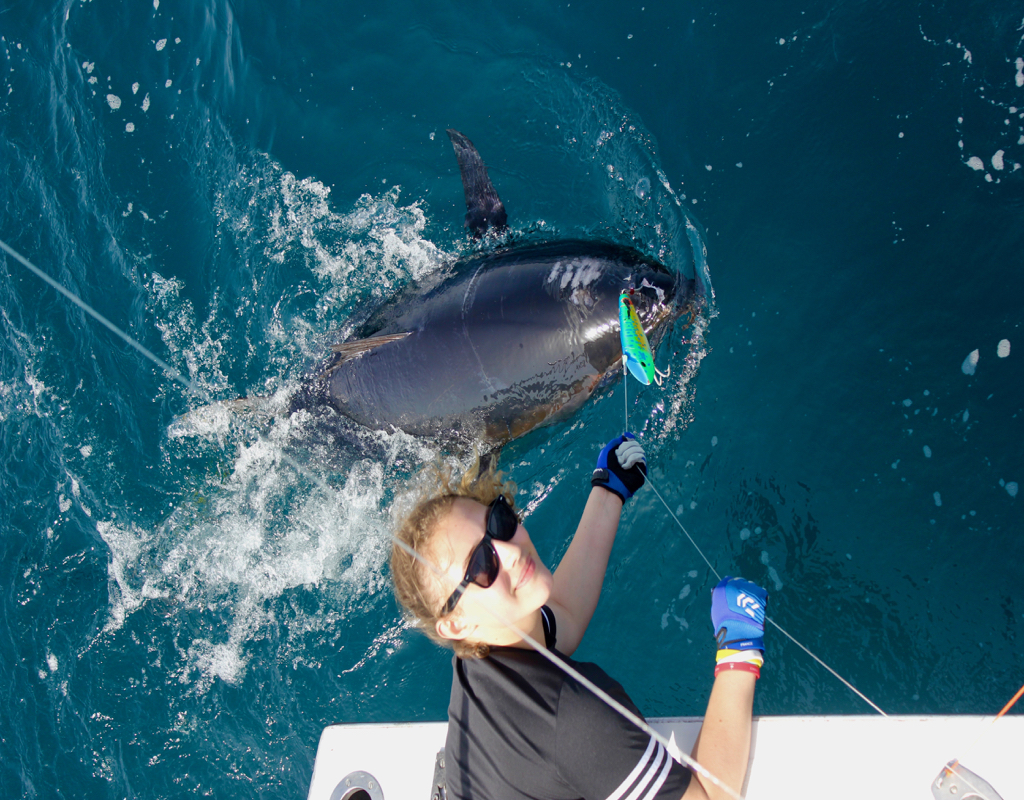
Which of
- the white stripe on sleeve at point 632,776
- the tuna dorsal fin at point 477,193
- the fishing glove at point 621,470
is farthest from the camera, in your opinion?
the tuna dorsal fin at point 477,193

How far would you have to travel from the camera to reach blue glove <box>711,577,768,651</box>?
250cm

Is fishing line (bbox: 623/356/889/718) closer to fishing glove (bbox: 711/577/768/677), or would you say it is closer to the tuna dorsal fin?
fishing glove (bbox: 711/577/768/677)

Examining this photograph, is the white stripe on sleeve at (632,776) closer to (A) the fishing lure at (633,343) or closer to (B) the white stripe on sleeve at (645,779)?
(B) the white stripe on sleeve at (645,779)

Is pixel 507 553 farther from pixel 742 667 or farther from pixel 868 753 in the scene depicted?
pixel 868 753

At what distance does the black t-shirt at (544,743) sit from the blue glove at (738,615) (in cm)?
56

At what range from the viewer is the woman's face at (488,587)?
2.17 meters

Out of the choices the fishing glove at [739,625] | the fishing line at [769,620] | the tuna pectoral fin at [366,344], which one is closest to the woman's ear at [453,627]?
the fishing glove at [739,625]

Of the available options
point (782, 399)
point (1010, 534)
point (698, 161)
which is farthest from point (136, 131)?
point (1010, 534)

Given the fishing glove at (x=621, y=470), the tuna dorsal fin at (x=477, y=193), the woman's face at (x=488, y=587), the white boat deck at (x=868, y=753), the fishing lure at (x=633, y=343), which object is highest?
the tuna dorsal fin at (x=477, y=193)

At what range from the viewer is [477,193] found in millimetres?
4230

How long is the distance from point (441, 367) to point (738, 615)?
1.99m

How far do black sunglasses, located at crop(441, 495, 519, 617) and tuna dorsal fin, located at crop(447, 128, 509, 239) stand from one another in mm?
2593

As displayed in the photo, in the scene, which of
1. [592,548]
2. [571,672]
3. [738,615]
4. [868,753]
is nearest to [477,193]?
[592,548]

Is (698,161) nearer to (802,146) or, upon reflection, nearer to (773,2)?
(802,146)
